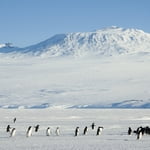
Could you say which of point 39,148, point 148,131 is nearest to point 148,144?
point 39,148

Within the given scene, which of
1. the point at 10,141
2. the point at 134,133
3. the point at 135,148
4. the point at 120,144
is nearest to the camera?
the point at 135,148

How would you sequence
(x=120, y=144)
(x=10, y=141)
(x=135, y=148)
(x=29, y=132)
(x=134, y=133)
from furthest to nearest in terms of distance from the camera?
(x=134, y=133) < (x=29, y=132) < (x=10, y=141) < (x=120, y=144) < (x=135, y=148)

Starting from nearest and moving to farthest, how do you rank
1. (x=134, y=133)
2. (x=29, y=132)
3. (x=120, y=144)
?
1. (x=120, y=144)
2. (x=29, y=132)
3. (x=134, y=133)

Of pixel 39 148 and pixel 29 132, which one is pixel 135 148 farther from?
pixel 29 132

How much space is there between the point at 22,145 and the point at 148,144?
6.01 meters

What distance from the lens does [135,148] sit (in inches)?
1040

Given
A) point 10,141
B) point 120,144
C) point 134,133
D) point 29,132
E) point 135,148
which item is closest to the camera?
point 135,148

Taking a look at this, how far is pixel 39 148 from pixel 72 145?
1.94m

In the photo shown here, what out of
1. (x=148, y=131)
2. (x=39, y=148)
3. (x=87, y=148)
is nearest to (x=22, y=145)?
(x=39, y=148)

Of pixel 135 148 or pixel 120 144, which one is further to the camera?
pixel 120 144

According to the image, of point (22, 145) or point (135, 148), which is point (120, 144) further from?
point (22, 145)

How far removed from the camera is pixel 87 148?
1041 inches

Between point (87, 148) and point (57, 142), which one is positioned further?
point (57, 142)

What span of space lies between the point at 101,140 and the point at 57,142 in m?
2.53
